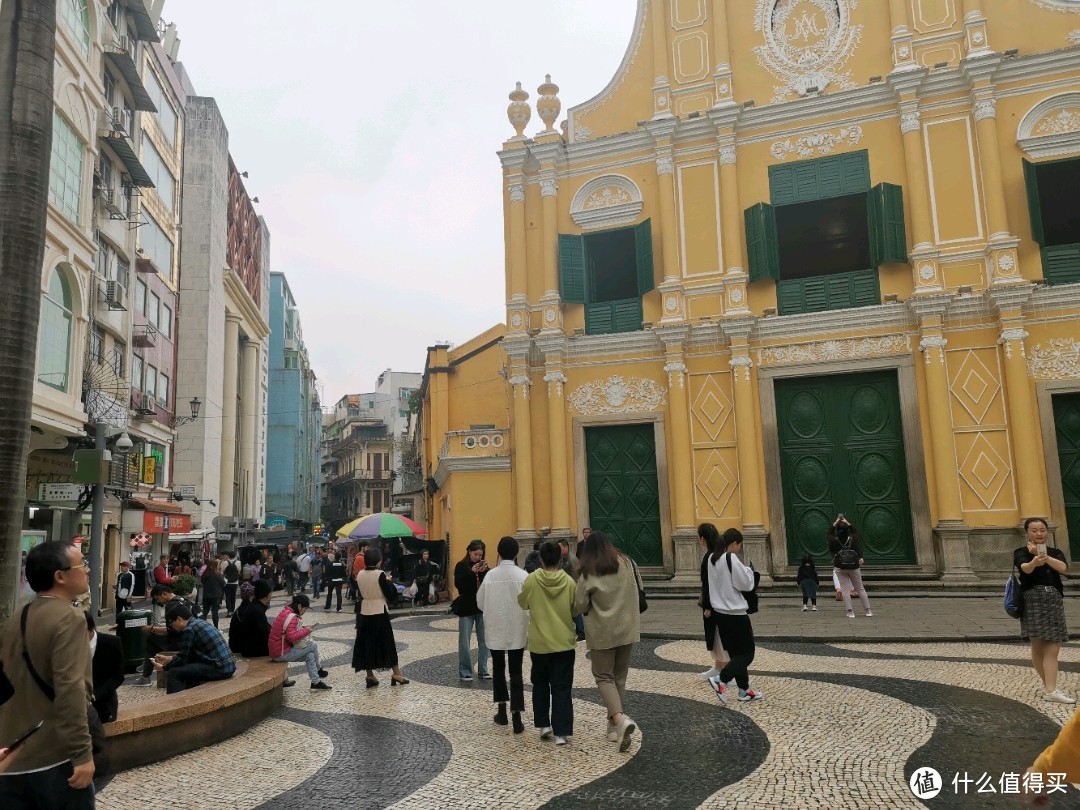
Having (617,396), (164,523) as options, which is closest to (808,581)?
(617,396)

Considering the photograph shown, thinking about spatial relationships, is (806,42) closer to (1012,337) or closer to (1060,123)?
(1060,123)

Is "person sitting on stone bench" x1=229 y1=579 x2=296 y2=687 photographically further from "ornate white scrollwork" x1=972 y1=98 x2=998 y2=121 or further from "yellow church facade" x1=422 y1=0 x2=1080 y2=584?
"ornate white scrollwork" x1=972 y1=98 x2=998 y2=121

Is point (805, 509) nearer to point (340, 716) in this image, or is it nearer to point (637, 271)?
point (637, 271)

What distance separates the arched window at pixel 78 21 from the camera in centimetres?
1692

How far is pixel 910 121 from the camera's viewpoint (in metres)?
16.8

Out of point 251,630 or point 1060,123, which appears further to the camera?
point 1060,123

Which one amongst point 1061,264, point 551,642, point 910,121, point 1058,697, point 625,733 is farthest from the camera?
point 910,121

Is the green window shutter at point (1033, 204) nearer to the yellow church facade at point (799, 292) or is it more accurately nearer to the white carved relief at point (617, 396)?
the yellow church facade at point (799, 292)

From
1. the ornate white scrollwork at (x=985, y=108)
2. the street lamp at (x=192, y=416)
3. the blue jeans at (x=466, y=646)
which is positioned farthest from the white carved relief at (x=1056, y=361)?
the street lamp at (x=192, y=416)

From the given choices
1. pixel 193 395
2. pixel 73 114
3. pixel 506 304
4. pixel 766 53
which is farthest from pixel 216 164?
pixel 766 53

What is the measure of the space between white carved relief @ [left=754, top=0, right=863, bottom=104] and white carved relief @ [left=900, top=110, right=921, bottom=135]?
1.49 meters

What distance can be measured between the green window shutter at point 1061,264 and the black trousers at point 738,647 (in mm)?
12535

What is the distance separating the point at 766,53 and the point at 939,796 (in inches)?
686

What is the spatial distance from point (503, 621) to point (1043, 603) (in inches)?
180
